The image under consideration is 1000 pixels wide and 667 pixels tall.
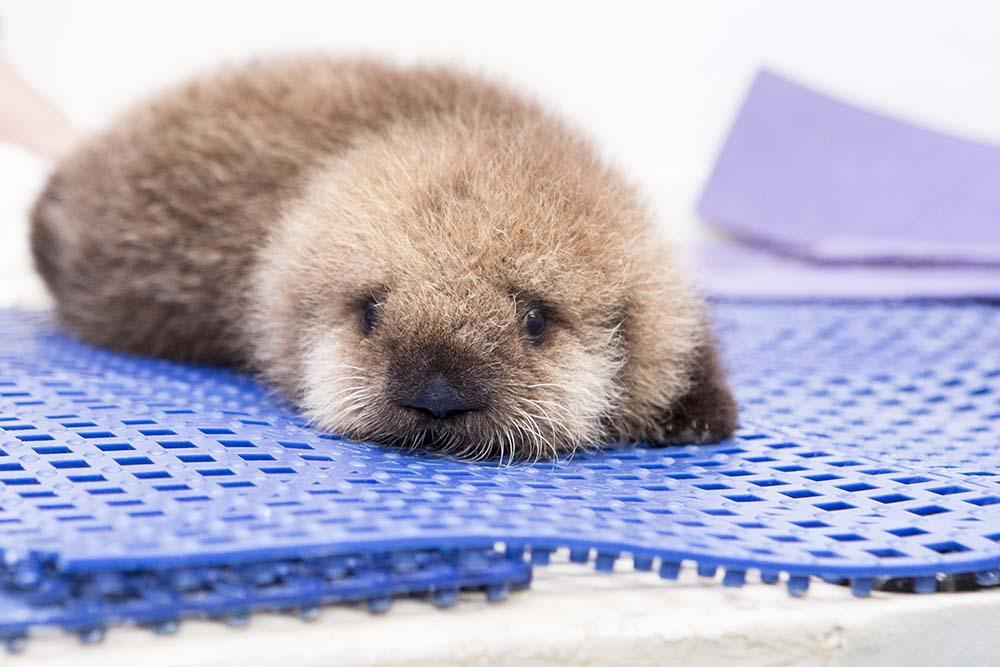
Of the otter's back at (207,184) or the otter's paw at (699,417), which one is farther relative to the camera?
the otter's back at (207,184)

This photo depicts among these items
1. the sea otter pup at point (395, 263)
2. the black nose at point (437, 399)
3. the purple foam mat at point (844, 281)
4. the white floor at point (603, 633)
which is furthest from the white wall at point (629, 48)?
the white floor at point (603, 633)

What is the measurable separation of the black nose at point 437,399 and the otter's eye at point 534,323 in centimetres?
20

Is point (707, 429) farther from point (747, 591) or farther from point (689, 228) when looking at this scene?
point (689, 228)

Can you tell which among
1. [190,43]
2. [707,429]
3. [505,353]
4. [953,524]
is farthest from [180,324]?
[190,43]

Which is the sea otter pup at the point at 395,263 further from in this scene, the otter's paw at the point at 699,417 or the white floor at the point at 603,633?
the white floor at the point at 603,633

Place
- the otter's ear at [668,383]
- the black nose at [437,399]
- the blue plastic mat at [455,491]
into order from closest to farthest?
the blue plastic mat at [455,491] < the black nose at [437,399] < the otter's ear at [668,383]

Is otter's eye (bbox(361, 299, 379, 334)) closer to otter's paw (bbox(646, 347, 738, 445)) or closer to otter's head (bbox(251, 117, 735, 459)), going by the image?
otter's head (bbox(251, 117, 735, 459))

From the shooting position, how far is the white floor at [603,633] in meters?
1.30

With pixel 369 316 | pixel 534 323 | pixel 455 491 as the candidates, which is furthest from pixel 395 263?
pixel 455 491

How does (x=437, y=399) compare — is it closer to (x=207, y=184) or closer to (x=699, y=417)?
(x=699, y=417)

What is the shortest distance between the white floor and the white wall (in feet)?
12.6

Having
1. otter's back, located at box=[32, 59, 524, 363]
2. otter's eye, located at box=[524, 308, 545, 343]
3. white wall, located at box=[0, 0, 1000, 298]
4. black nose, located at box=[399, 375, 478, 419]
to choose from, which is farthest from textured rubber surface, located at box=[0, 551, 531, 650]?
white wall, located at box=[0, 0, 1000, 298]

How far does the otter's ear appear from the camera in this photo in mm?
2188

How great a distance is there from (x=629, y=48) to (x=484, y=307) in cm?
405
